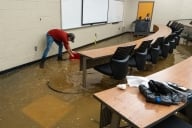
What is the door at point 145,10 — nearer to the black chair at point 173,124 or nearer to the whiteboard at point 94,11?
the whiteboard at point 94,11

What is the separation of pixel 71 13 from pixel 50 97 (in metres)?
3.18

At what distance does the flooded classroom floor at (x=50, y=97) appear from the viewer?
238cm

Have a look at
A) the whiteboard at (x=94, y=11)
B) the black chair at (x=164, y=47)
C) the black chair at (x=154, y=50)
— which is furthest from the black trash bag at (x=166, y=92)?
the whiteboard at (x=94, y=11)

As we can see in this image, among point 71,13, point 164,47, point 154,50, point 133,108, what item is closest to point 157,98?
→ point 133,108

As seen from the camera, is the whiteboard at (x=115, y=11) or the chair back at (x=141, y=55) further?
the whiteboard at (x=115, y=11)

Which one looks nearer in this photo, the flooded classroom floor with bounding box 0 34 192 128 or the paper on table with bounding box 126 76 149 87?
the paper on table with bounding box 126 76 149 87

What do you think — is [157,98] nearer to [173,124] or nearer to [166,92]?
[166,92]

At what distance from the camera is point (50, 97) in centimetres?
298

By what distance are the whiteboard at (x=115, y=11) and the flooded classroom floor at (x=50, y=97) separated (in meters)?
4.08

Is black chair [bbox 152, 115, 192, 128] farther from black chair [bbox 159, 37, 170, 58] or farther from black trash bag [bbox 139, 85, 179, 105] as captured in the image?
black chair [bbox 159, 37, 170, 58]

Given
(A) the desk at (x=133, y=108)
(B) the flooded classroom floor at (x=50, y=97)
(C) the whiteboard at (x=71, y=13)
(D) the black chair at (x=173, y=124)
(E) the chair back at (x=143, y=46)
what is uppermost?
(C) the whiteboard at (x=71, y=13)

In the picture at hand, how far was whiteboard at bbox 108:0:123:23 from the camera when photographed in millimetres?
7733

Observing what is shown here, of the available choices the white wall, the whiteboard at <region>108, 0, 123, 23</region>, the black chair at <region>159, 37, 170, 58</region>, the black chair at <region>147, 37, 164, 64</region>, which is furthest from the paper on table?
the whiteboard at <region>108, 0, 123, 23</region>

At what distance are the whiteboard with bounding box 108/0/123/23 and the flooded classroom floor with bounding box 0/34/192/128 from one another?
4079 mm
